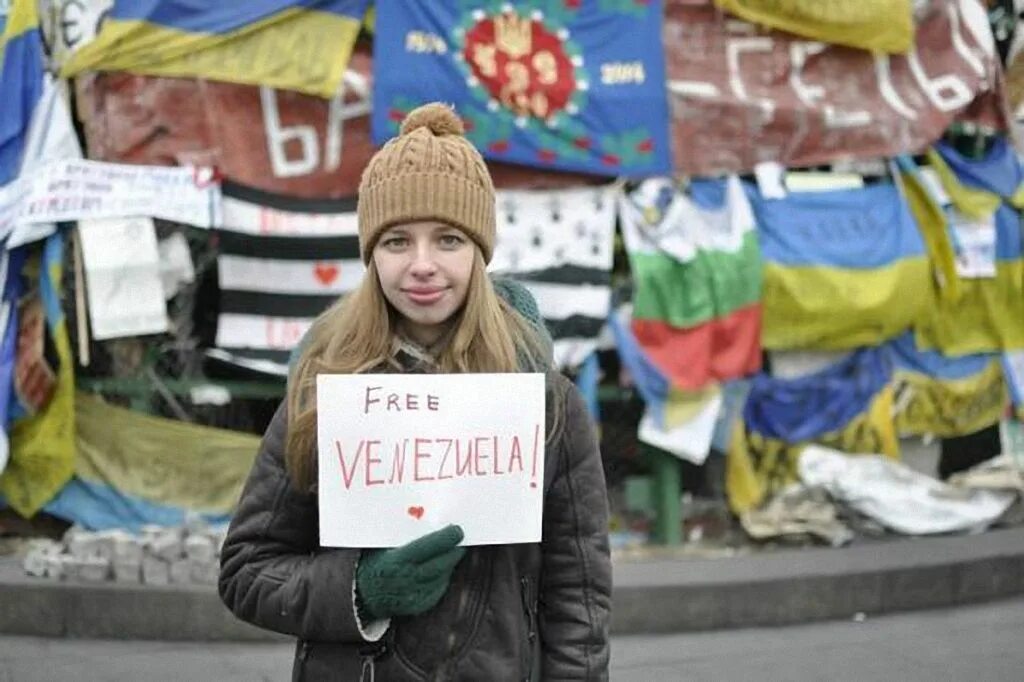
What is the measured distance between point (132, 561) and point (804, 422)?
4230 millimetres

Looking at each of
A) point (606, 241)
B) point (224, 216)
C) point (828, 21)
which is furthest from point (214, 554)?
point (828, 21)

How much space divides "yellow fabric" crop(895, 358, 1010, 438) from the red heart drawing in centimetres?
379

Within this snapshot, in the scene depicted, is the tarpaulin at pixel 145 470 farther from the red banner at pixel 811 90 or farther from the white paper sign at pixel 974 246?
the white paper sign at pixel 974 246

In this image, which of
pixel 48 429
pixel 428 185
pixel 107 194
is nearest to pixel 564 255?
pixel 107 194

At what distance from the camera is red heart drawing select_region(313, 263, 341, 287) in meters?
8.01

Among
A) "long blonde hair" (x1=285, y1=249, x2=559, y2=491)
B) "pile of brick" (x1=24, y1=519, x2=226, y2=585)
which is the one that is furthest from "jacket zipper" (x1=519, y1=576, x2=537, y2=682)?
"pile of brick" (x1=24, y1=519, x2=226, y2=585)

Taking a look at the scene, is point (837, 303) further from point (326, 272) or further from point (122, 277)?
point (122, 277)

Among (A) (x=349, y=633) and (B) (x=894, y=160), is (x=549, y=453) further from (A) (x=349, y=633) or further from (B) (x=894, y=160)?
(B) (x=894, y=160)

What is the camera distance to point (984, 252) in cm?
925

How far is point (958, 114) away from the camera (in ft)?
30.3

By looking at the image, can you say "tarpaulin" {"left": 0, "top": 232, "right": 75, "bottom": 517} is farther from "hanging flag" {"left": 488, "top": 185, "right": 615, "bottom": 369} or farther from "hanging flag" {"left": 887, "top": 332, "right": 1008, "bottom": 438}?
"hanging flag" {"left": 887, "top": 332, "right": 1008, "bottom": 438}

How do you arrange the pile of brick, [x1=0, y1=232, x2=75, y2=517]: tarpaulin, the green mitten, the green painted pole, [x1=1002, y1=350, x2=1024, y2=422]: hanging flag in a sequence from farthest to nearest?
1. [x1=1002, y1=350, x2=1024, y2=422]: hanging flag
2. the green painted pole
3. [x1=0, y1=232, x2=75, y2=517]: tarpaulin
4. the pile of brick
5. the green mitten

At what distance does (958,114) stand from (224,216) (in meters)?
4.80

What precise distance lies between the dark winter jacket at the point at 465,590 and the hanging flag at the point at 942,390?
283 inches
